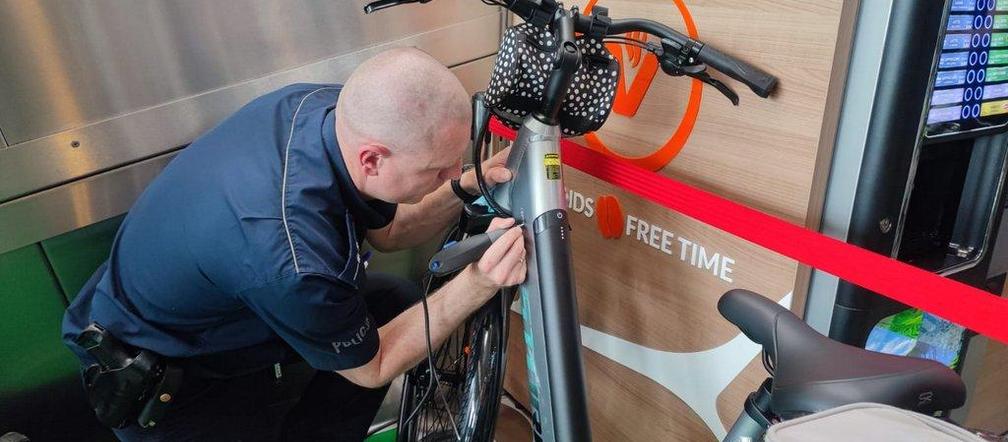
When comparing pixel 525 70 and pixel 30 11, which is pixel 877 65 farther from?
pixel 30 11

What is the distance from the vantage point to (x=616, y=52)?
1394 millimetres

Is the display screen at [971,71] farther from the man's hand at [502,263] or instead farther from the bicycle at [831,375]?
the man's hand at [502,263]

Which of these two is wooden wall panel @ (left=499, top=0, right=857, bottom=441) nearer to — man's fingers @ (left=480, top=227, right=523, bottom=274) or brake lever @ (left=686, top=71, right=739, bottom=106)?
brake lever @ (left=686, top=71, right=739, bottom=106)

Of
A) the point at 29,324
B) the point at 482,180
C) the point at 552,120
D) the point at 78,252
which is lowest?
the point at 29,324

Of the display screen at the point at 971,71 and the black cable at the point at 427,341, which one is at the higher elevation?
the display screen at the point at 971,71

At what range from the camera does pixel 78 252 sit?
1.50 m

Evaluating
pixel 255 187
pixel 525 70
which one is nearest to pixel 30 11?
pixel 255 187

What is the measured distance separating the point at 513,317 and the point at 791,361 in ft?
3.99

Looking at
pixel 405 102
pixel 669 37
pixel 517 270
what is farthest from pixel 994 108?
pixel 405 102

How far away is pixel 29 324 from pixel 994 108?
2.09 metres

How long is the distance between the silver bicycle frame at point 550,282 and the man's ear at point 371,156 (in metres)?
0.27

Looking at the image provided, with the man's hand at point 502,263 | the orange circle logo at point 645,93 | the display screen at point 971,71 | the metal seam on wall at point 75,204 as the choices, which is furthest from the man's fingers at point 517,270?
the metal seam on wall at point 75,204

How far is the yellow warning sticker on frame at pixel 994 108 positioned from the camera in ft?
3.56

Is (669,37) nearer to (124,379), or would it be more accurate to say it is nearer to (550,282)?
(550,282)
